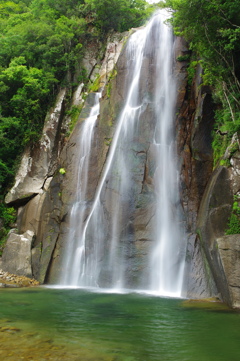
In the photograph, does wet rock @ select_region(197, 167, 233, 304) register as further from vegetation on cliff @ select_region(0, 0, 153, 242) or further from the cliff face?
vegetation on cliff @ select_region(0, 0, 153, 242)

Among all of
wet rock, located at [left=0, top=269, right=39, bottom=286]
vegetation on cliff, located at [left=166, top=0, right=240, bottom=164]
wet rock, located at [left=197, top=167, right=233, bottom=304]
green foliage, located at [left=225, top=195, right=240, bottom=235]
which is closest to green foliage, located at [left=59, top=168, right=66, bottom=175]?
wet rock, located at [left=0, top=269, right=39, bottom=286]

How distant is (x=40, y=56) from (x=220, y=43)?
1569cm

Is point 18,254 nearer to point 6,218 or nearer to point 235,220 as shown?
point 6,218

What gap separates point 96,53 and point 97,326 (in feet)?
69.6

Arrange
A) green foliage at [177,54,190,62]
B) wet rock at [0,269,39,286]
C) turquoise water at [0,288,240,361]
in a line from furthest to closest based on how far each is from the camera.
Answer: green foliage at [177,54,190,62] → wet rock at [0,269,39,286] → turquoise water at [0,288,240,361]

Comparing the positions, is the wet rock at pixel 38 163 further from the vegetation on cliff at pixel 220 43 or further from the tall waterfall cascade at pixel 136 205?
the vegetation on cliff at pixel 220 43

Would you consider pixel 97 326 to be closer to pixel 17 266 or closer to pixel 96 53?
pixel 17 266

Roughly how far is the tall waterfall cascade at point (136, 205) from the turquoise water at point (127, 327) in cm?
251

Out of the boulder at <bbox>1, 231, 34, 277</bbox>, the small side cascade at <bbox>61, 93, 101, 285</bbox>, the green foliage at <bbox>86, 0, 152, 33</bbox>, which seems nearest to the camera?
the small side cascade at <bbox>61, 93, 101, 285</bbox>

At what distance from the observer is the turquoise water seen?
191 inches

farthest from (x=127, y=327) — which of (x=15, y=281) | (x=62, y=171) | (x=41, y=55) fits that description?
(x=41, y=55)

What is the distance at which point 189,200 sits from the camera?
12297mm

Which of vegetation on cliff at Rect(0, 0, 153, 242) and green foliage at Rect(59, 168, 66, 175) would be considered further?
vegetation on cliff at Rect(0, 0, 153, 242)

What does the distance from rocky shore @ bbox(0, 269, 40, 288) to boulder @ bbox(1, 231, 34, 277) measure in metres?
0.28
